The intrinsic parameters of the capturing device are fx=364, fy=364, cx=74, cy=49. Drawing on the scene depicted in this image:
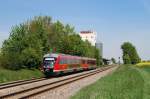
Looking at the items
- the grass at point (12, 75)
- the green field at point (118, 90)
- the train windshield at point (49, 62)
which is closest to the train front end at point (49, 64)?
the train windshield at point (49, 62)

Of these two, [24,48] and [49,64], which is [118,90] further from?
[24,48]

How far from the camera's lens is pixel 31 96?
19.6 meters

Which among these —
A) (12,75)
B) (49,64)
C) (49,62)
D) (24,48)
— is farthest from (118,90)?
(24,48)

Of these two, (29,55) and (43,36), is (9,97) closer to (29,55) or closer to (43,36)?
(29,55)

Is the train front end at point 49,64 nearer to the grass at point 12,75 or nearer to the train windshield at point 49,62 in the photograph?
the train windshield at point 49,62

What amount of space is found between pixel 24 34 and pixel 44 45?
336 cm

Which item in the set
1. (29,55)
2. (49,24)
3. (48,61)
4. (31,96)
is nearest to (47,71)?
(48,61)

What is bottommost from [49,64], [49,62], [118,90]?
[118,90]

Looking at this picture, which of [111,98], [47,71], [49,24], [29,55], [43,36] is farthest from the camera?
[49,24]

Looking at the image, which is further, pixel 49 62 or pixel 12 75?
pixel 49 62

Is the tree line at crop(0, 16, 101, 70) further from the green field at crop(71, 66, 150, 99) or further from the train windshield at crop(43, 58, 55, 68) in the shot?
the green field at crop(71, 66, 150, 99)

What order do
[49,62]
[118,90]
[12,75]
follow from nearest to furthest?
[118,90] → [12,75] → [49,62]

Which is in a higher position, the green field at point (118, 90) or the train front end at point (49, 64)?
the train front end at point (49, 64)

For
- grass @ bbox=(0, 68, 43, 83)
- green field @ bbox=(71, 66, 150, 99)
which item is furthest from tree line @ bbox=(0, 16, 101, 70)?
green field @ bbox=(71, 66, 150, 99)
